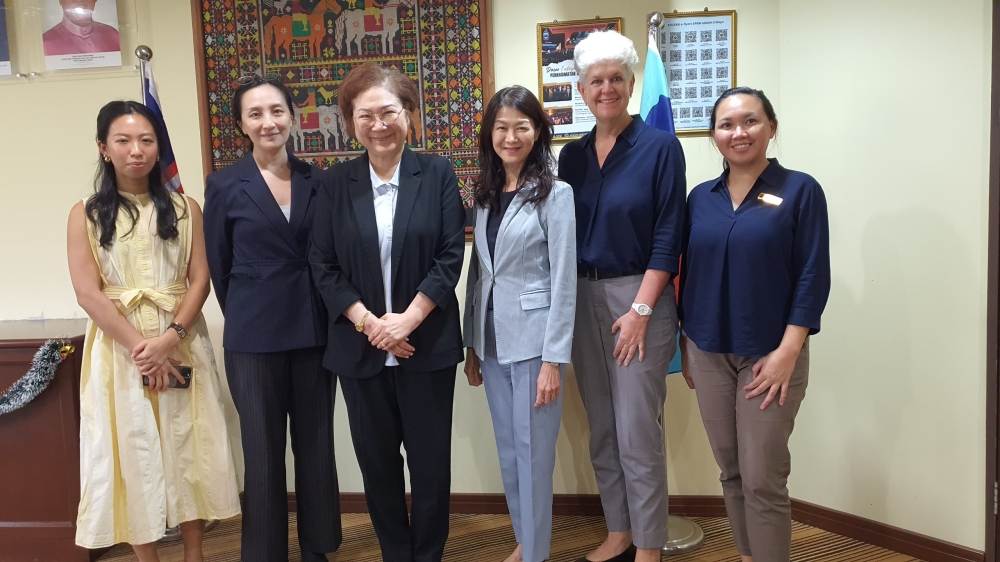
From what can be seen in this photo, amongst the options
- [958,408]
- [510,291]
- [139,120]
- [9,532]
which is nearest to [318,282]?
[510,291]

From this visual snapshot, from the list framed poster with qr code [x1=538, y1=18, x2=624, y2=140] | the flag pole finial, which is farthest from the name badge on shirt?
the flag pole finial

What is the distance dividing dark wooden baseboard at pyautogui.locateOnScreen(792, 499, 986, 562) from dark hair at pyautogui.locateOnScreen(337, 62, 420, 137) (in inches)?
86.1

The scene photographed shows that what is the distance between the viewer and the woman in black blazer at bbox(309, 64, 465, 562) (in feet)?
6.02

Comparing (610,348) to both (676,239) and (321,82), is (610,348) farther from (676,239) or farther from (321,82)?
(321,82)

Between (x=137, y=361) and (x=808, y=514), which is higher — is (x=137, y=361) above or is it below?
above

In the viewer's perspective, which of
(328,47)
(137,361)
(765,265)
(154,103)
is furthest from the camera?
(328,47)

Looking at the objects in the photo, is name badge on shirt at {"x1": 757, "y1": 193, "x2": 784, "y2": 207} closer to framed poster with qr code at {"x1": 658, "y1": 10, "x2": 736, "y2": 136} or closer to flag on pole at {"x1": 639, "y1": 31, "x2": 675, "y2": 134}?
flag on pole at {"x1": 639, "y1": 31, "x2": 675, "y2": 134}

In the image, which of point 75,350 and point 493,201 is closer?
point 493,201

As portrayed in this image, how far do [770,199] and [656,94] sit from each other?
79cm

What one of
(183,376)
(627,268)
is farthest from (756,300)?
(183,376)

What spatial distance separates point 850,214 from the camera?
7.52ft

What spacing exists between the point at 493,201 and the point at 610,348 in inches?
23.0

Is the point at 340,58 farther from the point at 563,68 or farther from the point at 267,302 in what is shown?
the point at 267,302

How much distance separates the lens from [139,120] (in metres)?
1.97
